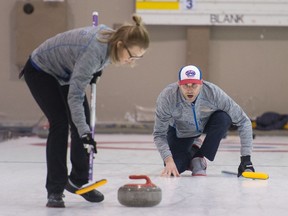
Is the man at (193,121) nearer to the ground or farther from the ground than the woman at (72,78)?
nearer to the ground

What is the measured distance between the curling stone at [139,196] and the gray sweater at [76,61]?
311mm

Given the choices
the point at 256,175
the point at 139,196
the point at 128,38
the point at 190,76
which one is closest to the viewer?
the point at 128,38

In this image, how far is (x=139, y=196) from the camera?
2.50 meters

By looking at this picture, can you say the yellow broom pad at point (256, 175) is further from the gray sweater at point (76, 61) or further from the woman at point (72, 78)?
the gray sweater at point (76, 61)

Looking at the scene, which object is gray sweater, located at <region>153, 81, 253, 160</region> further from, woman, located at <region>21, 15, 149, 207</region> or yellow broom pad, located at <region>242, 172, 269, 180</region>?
woman, located at <region>21, 15, 149, 207</region>

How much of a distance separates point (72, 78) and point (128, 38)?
24cm

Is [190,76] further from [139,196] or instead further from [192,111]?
[139,196]

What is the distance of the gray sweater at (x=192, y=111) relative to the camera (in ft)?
11.0

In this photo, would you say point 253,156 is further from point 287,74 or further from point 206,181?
point 287,74

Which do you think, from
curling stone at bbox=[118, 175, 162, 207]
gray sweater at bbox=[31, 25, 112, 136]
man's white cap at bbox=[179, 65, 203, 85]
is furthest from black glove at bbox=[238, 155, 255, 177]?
gray sweater at bbox=[31, 25, 112, 136]

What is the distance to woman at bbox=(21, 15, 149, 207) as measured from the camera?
7.69ft

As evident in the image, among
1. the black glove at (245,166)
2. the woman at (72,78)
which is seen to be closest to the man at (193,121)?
the black glove at (245,166)

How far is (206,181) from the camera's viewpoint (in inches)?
130

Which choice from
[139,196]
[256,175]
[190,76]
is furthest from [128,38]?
[256,175]
